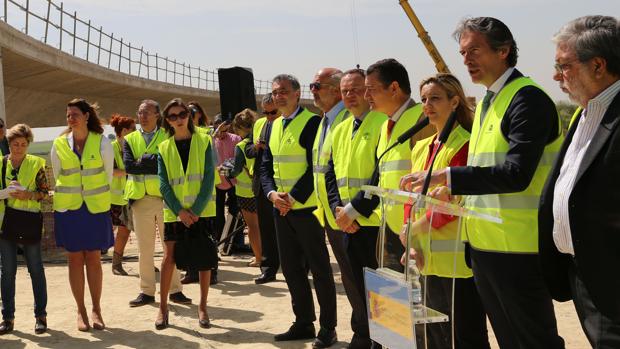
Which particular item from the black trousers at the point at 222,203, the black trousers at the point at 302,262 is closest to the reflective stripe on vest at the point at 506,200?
the black trousers at the point at 302,262

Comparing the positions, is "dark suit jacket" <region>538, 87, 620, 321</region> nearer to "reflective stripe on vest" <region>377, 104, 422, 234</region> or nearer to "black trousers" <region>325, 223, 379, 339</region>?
"reflective stripe on vest" <region>377, 104, 422, 234</region>

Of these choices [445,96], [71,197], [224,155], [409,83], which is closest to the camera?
[445,96]

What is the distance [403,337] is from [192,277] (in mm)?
6203

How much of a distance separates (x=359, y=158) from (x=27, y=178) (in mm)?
3321

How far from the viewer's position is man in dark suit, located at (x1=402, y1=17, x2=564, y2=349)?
3.05 m

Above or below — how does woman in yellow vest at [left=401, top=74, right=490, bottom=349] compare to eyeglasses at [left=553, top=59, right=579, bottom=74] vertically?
below

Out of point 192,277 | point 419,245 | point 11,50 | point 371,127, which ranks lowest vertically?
point 192,277

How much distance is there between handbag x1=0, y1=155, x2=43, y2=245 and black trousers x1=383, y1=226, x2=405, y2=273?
13.6 feet

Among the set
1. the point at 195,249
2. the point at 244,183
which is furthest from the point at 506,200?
the point at 244,183

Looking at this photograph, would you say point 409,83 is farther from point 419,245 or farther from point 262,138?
point 262,138

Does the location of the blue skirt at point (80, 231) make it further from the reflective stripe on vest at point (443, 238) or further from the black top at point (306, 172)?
the reflective stripe on vest at point (443, 238)

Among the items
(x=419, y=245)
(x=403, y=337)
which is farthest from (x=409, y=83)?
(x=403, y=337)

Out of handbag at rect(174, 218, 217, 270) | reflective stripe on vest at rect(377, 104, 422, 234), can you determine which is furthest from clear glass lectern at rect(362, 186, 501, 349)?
handbag at rect(174, 218, 217, 270)

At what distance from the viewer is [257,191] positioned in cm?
877
